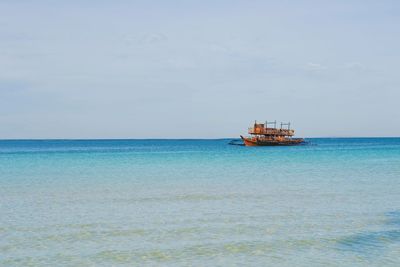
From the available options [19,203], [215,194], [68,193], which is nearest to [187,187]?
[215,194]

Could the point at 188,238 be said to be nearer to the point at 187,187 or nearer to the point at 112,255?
the point at 112,255

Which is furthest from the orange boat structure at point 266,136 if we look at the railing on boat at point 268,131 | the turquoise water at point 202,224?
the turquoise water at point 202,224

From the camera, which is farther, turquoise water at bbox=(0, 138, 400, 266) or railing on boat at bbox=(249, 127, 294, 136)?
railing on boat at bbox=(249, 127, 294, 136)

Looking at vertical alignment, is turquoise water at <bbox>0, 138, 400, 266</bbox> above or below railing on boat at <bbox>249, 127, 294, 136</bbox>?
below

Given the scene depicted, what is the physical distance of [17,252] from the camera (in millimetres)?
12156

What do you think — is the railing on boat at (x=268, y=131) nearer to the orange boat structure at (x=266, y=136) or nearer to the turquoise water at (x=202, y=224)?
the orange boat structure at (x=266, y=136)

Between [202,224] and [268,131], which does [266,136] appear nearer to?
[268,131]

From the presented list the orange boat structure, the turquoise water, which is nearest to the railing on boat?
the orange boat structure

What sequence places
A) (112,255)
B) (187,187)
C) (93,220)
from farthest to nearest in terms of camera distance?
1. (187,187)
2. (93,220)
3. (112,255)

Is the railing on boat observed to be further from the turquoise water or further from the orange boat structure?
the turquoise water

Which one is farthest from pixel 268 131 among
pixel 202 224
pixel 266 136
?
pixel 202 224

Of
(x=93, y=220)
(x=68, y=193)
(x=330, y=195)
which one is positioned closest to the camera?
(x=93, y=220)

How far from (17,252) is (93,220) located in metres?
4.21

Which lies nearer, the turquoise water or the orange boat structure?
the turquoise water
